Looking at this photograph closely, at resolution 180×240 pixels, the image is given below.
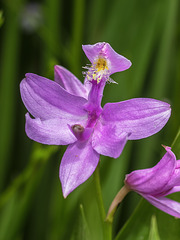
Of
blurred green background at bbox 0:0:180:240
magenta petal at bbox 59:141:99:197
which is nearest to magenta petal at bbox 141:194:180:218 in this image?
magenta petal at bbox 59:141:99:197

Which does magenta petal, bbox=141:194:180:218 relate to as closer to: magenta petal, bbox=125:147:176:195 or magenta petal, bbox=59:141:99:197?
magenta petal, bbox=125:147:176:195

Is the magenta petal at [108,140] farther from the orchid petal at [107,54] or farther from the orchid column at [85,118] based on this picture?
the orchid petal at [107,54]

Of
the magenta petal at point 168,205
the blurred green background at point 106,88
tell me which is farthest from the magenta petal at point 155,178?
the blurred green background at point 106,88

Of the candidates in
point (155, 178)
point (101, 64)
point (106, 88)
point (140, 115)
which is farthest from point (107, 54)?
point (106, 88)

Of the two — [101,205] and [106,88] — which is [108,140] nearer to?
[101,205]

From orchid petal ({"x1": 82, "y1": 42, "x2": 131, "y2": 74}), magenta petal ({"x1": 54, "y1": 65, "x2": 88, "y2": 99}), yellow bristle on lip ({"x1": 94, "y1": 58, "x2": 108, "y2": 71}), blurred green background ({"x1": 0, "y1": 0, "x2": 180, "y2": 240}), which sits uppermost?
orchid petal ({"x1": 82, "y1": 42, "x2": 131, "y2": 74})

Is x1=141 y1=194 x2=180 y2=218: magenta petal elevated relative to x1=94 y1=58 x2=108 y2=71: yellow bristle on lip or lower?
lower
